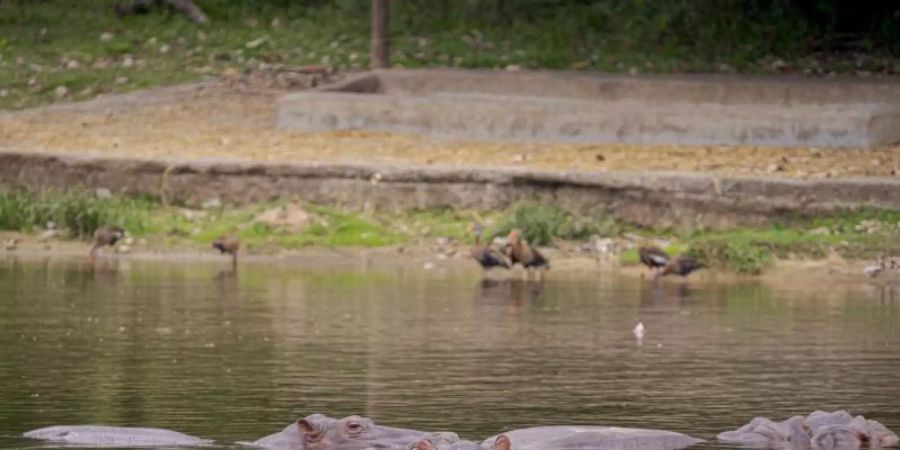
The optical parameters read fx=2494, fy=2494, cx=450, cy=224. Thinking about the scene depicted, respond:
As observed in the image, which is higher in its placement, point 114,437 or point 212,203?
point 114,437

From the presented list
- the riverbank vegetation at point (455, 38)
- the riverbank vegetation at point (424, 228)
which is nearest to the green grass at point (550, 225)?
the riverbank vegetation at point (424, 228)

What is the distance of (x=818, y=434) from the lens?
11.0 metres

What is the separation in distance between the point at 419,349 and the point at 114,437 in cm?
394

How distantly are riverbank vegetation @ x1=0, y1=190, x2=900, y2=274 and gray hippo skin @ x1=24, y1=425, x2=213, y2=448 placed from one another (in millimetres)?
8444

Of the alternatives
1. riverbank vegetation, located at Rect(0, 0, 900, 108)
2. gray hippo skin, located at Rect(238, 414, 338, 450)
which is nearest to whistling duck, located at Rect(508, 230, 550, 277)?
gray hippo skin, located at Rect(238, 414, 338, 450)

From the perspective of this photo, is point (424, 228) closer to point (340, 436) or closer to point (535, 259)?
point (535, 259)

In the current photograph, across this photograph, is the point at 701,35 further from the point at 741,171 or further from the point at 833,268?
the point at 833,268

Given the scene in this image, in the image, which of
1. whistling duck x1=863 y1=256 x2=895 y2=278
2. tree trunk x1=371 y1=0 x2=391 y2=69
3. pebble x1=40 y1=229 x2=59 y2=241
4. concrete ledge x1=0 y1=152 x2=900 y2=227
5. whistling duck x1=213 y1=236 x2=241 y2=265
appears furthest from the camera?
tree trunk x1=371 y1=0 x2=391 y2=69

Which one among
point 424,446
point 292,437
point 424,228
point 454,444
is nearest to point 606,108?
point 424,228

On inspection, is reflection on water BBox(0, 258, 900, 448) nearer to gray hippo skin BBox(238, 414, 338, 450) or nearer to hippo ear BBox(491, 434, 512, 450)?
gray hippo skin BBox(238, 414, 338, 450)

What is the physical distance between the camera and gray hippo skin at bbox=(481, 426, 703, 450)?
425 inches

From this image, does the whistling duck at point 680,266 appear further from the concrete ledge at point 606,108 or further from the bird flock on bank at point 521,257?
the concrete ledge at point 606,108

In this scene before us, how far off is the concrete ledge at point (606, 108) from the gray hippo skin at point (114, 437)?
38.2 ft

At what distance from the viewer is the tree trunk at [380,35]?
1038 inches
